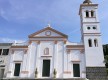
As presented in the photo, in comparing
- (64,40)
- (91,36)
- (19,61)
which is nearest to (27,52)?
(19,61)

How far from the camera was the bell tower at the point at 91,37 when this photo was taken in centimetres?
2587

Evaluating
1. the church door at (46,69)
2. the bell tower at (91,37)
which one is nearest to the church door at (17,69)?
the church door at (46,69)

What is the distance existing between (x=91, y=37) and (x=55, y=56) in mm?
6750

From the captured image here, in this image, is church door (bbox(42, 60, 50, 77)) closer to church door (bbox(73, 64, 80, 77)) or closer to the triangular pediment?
church door (bbox(73, 64, 80, 77))

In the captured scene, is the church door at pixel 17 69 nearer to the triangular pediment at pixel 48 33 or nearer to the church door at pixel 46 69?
the church door at pixel 46 69

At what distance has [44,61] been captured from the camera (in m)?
26.8

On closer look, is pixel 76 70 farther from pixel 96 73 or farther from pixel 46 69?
pixel 46 69

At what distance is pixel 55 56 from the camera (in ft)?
88.1

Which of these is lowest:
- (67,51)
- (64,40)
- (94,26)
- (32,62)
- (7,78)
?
(7,78)

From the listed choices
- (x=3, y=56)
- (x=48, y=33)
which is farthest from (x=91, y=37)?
(x=3, y=56)

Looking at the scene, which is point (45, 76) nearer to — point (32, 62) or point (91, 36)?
point (32, 62)

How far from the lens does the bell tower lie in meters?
25.9

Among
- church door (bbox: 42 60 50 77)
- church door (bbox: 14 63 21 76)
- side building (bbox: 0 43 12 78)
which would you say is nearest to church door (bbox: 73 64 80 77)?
church door (bbox: 42 60 50 77)

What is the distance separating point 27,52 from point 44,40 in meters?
3.41
